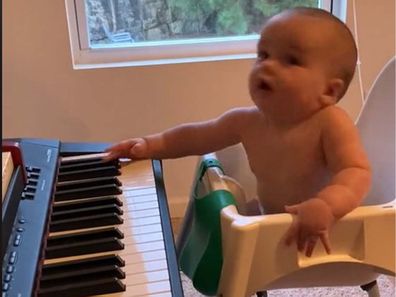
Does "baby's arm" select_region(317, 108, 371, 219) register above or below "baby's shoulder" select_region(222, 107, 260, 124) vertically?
below

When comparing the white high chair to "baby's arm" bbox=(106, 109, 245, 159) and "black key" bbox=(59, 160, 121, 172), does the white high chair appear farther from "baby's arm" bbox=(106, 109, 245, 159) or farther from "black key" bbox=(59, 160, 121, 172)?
"black key" bbox=(59, 160, 121, 172)

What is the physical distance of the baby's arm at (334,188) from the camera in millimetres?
1019

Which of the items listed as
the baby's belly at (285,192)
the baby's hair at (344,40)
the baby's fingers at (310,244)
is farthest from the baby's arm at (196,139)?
the baby's fingers at (310,244)

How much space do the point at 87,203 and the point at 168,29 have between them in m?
1.07

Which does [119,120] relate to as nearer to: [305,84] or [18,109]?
[18,109]

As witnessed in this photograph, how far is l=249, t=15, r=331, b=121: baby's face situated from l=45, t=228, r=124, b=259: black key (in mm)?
383

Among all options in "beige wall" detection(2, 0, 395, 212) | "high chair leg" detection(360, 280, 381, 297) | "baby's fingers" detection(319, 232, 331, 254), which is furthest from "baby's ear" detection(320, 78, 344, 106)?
"beige wall" detection(2, 0, 395, 212)

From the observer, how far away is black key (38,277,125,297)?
2.63ft

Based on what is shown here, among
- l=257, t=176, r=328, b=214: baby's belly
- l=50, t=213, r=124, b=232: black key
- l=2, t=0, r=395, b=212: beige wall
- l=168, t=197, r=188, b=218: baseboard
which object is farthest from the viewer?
l=168, t=197, r=188, b=218: baseboard

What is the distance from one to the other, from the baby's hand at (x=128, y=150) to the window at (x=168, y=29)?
0.73 meters

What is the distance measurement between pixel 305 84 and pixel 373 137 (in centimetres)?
26

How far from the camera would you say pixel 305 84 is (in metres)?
1.14

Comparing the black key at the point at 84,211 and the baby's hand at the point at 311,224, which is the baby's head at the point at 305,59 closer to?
the baby's hand at the point at 311,224

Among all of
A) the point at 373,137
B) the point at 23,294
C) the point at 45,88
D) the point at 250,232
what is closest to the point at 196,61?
the point at 45,88
